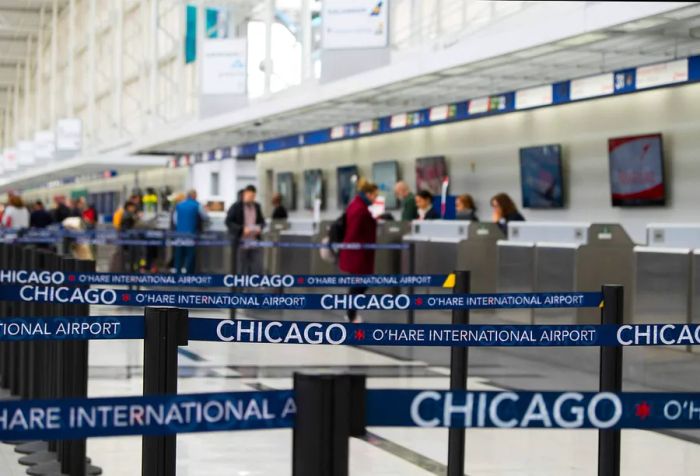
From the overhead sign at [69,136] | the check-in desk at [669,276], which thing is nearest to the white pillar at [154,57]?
the overhead sign at [69,136]

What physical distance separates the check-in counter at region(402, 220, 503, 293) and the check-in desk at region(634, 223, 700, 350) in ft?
12.5

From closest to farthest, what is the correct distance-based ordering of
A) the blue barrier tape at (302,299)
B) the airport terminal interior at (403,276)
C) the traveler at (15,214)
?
the airport terminal interior at (403,276), the blue barrier tape at (302,299), the traveler at (15,214)

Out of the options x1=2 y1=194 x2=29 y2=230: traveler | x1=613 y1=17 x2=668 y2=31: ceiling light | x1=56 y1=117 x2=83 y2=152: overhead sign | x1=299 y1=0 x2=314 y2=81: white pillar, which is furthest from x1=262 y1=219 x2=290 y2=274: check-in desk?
x1=56 y1=117 x2=83 y2=152: overhead sign

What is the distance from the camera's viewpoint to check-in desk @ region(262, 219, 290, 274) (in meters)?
23.4

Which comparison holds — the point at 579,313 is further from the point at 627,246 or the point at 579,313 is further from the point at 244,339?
the point at 244,339

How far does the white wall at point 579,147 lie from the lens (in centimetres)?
1647

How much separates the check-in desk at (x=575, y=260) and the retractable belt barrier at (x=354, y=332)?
862cm

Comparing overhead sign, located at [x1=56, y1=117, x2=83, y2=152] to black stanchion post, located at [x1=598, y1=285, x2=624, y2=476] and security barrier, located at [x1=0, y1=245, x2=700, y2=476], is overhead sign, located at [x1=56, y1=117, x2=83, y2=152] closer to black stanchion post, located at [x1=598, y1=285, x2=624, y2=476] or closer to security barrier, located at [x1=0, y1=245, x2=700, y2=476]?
security barrier, located at [x1=0, y1=245, x2=700, y2=476]

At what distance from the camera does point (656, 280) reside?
1205 cm

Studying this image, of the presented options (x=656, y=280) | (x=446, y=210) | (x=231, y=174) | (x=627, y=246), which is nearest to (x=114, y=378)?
(x=656, y=280)

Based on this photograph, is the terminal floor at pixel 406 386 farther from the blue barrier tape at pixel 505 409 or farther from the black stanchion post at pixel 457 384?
the blue barrier tape at pixel 505 409

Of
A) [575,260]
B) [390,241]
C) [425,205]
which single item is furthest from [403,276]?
[390,241]

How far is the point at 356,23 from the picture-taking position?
56.1 feet

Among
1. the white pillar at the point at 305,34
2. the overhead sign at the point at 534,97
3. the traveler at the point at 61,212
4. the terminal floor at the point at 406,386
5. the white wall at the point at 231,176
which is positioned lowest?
the terminal floor at the point at 406,386
